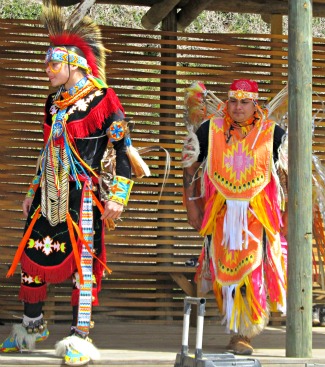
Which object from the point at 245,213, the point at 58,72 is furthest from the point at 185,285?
the point at 58,72

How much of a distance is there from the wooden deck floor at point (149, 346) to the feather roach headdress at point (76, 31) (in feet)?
5.71

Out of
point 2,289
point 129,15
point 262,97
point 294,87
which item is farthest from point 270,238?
point 129,15

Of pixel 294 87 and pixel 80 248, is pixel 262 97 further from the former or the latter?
pixel 80 248

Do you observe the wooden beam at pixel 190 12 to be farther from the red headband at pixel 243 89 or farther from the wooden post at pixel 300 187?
the wooden post at pixel 300 187

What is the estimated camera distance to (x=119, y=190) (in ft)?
19.6

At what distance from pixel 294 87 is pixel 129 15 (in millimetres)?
10431

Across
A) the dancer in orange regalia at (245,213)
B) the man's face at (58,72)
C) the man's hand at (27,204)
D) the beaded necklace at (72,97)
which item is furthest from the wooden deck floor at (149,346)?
the man's face at (58,72)

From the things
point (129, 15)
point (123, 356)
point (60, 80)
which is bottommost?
point (123, 356)

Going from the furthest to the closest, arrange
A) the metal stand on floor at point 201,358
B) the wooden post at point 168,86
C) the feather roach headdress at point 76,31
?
the wooden post at point 168,86
the feather roach headdress at point 76,31
the metal stand on floor at point 201,358

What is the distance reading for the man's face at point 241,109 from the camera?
257 inches

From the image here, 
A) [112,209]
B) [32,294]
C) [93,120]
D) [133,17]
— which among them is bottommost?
[32,294]

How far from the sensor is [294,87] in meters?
6.09

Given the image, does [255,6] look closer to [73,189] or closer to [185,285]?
[185,285]

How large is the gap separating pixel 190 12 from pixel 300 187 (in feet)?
8.01
